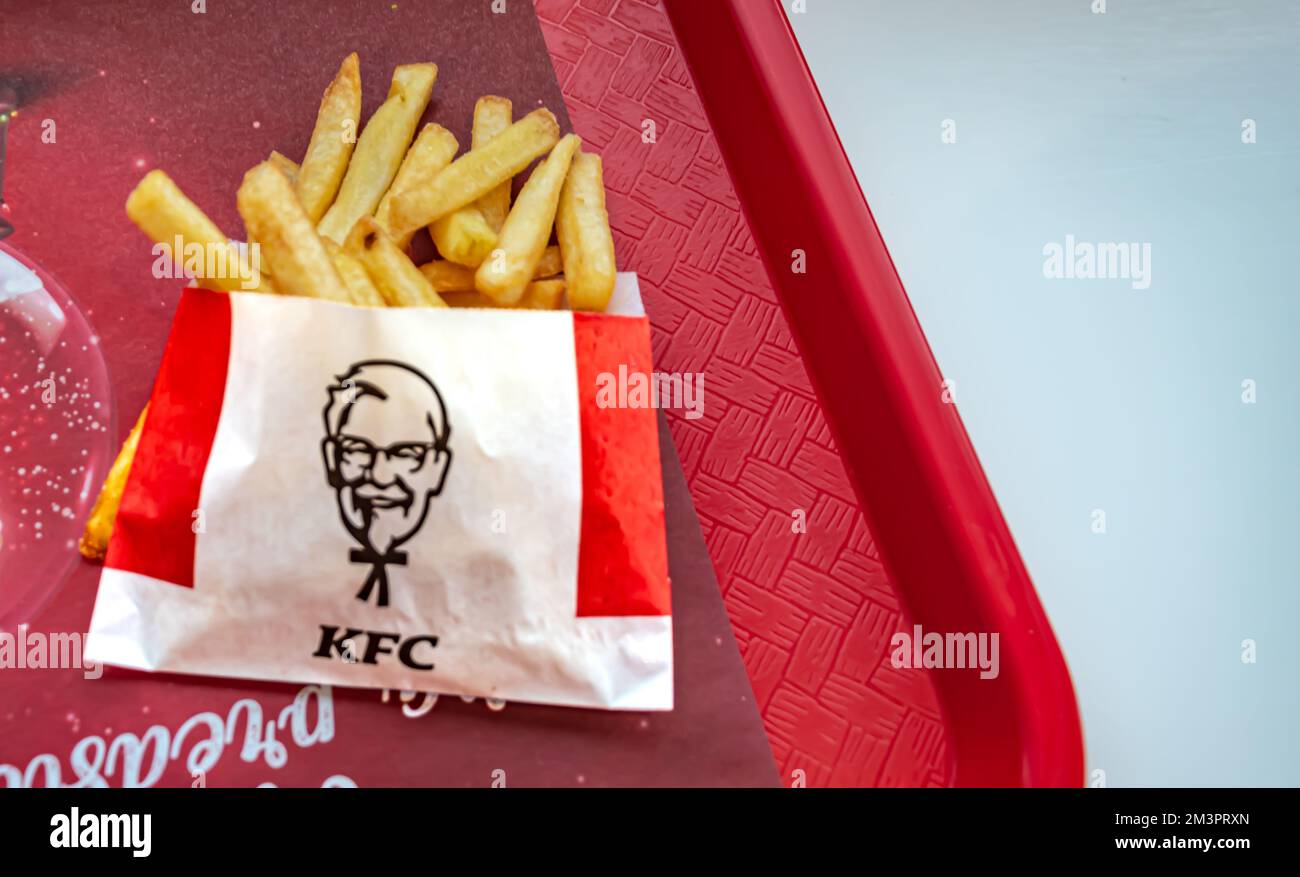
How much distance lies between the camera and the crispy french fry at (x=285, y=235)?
1.01 m

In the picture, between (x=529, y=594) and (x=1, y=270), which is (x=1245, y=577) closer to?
(x=529, y=594)

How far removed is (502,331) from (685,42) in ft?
2.93

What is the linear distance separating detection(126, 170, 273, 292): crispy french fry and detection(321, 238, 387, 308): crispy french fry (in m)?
0.12

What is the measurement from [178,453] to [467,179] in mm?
548

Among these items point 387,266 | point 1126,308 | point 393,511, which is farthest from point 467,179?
point 1126,308

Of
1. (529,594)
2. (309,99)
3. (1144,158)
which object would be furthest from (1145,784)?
(309,99)

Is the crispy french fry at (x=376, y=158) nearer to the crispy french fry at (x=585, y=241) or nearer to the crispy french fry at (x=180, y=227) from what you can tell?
the crispy french fry at (x=180, y=227)

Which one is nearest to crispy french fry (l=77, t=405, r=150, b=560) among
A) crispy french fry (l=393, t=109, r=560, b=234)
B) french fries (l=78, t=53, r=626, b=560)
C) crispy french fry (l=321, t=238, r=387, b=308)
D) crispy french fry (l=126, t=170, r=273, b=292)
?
french fries (l=78, t=53, r=626, b=560)

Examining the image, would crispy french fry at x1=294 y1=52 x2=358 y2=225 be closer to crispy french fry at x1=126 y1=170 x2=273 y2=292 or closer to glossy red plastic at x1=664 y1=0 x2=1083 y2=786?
crispy french fry at x1=126 y1=170 x2=273 y2=292

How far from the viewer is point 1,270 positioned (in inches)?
51.9

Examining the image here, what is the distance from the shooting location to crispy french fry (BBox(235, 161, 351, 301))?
101cm

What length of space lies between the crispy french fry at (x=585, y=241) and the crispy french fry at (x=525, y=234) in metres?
0.02

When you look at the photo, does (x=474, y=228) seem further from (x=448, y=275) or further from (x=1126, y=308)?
(x=1126, y=308)

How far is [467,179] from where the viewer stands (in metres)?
1.14
